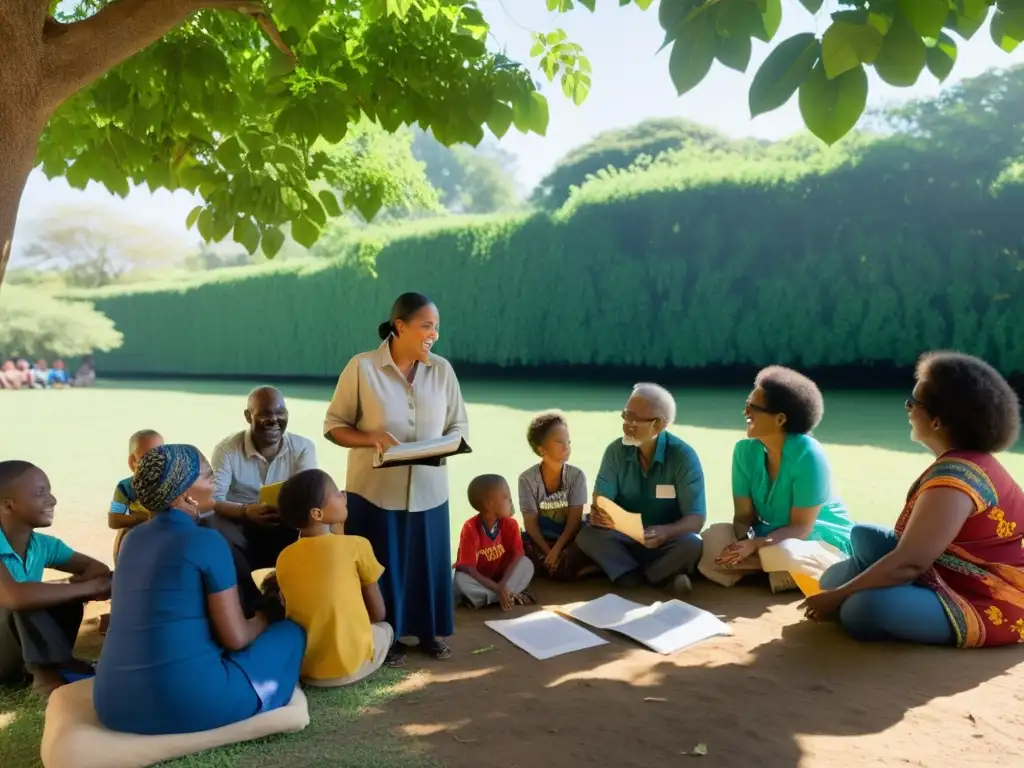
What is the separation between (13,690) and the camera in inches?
126

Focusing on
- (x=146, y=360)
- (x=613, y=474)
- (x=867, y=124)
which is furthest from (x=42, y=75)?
(x=146, y=360)

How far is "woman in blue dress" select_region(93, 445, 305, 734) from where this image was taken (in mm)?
2523

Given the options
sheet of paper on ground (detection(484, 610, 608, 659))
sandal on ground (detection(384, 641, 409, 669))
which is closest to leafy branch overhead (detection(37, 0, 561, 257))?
sandal on ground (detection(384, 641, 409, 669))

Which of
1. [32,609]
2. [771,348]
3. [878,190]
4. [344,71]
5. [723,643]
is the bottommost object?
[723,643]

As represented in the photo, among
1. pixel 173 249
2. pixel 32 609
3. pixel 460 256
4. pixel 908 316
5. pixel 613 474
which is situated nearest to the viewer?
pixel 32 609

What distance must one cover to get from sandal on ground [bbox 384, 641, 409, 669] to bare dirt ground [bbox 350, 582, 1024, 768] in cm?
7

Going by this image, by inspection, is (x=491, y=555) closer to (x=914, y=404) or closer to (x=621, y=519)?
(x=621, y=519)

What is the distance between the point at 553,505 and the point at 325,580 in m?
2.00

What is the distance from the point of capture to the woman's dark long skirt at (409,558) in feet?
11.5

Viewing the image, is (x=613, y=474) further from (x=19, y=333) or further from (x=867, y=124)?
(x=19, y=333)

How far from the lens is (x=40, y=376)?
78.8 feet

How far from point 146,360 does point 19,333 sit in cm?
390

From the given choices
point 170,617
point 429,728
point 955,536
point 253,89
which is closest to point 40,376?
point 253,89

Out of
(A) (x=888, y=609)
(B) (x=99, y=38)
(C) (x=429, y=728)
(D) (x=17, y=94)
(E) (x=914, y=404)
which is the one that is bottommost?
(C) (x=429, y=728)
